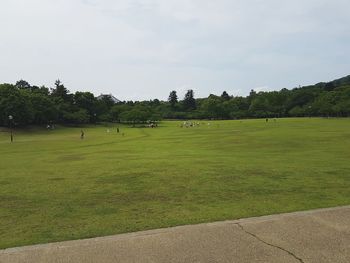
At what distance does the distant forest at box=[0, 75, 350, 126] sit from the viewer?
7725 cm

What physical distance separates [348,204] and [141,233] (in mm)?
4341

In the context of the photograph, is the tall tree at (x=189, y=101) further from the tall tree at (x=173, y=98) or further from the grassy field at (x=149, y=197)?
the grassy field at (x=149, y=197)

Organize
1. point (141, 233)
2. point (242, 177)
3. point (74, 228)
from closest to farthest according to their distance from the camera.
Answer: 1. point (141, 233)
2. point (74, 228)
3. point (242, 177)

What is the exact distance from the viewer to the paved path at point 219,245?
17.4ft

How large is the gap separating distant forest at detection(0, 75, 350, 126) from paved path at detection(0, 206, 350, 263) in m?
63.6

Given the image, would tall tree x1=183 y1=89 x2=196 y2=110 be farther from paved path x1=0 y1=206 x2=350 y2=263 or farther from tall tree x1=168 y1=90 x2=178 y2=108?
paved path x1=0 y1=206 x2=350 y2=263

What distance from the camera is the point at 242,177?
1227 centimetres

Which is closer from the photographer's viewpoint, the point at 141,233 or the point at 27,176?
the point at 141,233

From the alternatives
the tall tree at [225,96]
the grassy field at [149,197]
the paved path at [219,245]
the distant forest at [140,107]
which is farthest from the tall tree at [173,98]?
the paved path at [219,245]

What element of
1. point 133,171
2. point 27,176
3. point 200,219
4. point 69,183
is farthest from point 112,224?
point 27,176

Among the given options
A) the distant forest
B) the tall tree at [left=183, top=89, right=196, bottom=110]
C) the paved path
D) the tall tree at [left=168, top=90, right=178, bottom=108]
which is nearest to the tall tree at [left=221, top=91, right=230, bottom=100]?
the distant forest

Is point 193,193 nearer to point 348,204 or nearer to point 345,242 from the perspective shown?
point 348,204

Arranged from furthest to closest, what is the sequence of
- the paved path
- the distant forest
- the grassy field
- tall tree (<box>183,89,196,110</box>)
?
tall tree (<box>183,89,196,110</box>) → the distant forest → the grassy field → the paved path

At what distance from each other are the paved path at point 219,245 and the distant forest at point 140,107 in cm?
6364
